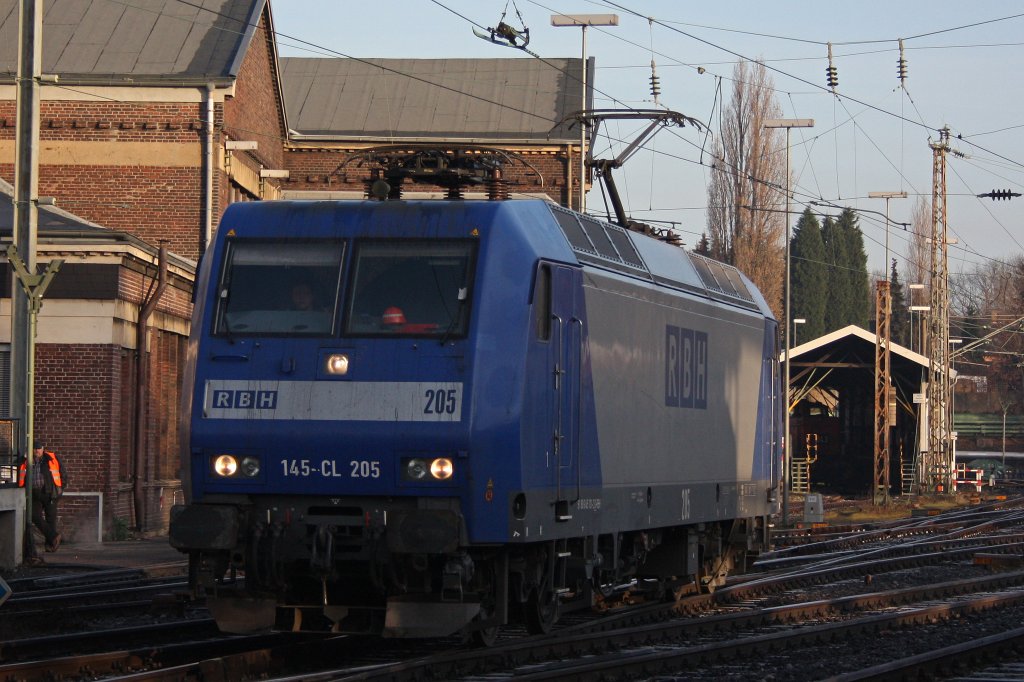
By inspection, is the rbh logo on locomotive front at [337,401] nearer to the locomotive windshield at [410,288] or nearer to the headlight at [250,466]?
the headlight at [250,466]

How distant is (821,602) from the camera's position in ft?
51.4

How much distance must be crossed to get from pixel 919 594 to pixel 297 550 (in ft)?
30.1

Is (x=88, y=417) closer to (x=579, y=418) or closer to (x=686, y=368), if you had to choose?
(x=686, y=368)

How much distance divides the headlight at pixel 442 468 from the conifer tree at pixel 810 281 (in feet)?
331

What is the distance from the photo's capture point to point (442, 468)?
34.8 feet

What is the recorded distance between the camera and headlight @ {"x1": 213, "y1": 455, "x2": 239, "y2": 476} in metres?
10.9

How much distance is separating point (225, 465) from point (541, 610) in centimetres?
270

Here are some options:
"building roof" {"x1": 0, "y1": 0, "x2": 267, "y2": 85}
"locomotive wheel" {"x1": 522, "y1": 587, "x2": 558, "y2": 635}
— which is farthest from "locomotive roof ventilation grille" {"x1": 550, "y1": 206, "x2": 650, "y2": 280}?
"building roof" {"x1": 0, "y1": 0, "x2": 267, "y2": 85}

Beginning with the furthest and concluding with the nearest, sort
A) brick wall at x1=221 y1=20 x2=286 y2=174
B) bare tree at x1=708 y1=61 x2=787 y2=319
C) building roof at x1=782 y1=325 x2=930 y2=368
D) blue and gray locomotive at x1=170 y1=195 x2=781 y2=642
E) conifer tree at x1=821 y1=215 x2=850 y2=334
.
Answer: conifer tree at x1=821 y1=215 x2=850 y2=334 < bare tree at x1=708 y1=61 x2=787 y2=319 < building roof at x1=782 y1=325 x2=930 y2=368 < brick wall at x1=221 y1=20 x2=286 y2=174 < blue and gray locomotive at x1=170 y1=195 x2=781 y2=642

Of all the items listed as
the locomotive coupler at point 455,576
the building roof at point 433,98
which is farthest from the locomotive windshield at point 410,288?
the building roof at point 433,98

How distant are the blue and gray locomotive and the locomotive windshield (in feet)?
0.04

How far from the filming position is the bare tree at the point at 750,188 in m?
76.9

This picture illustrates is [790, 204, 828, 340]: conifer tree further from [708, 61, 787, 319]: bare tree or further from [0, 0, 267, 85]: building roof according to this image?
[0, 0, 267, 85]: building roof

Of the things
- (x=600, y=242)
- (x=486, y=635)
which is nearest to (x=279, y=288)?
(x=486, y=635)
